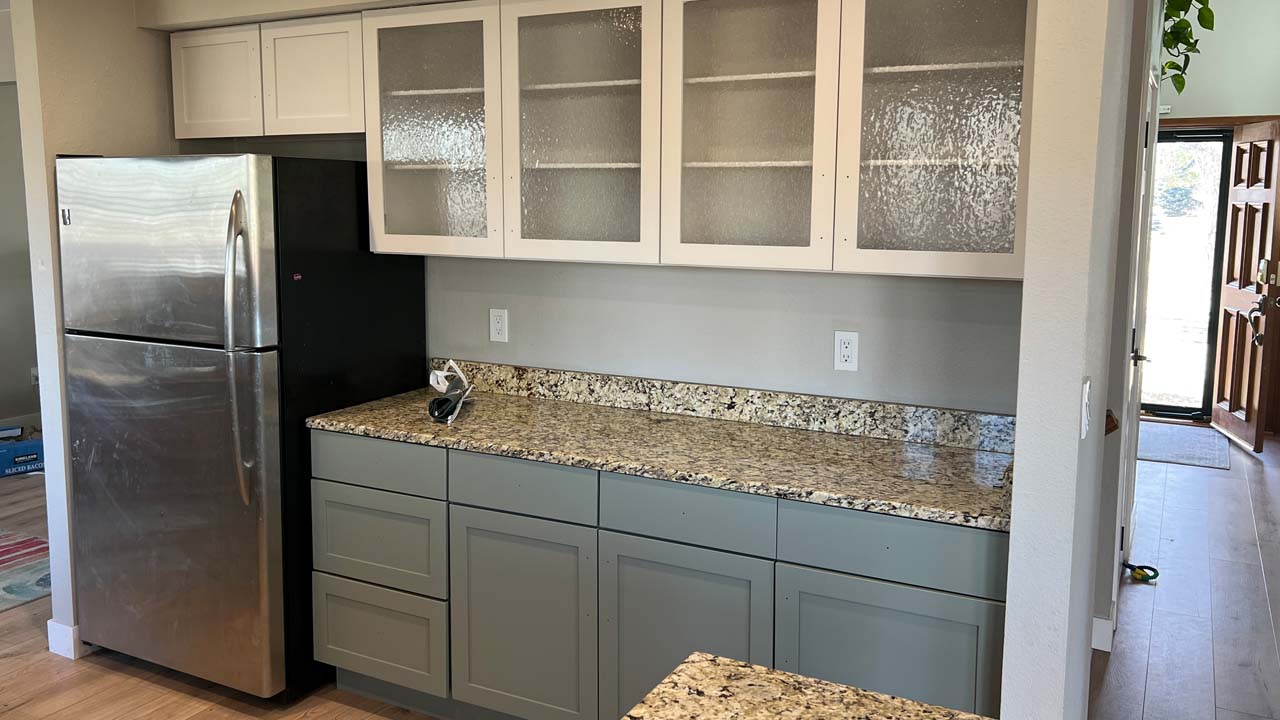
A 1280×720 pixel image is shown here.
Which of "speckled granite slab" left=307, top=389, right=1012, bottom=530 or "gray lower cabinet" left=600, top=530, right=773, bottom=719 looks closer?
"speckled granite slab" left=307, top=389, right=1012, bottom=530

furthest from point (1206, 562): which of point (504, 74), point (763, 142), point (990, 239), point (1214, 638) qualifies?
point (504, 74)

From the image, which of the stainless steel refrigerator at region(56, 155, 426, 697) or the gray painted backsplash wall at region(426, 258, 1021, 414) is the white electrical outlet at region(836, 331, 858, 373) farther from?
the stainless steel refrigerator at region(56, 155, 426, 697)

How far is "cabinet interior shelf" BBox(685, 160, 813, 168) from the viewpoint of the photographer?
2562 mm

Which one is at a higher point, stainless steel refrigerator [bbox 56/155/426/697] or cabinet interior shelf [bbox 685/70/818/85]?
cabinet interior shelf [bbox 685/70/818/85]

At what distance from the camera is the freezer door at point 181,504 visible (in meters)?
2.94

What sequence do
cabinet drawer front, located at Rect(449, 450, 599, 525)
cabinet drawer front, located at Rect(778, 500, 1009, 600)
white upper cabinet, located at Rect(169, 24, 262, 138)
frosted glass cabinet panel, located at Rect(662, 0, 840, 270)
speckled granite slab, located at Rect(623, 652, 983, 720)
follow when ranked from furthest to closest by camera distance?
white upper cabinet, located at Rect(169, 24, 262, 138) < cabinet drawer front, located at Rect(449, 450, 599, 525) < frosted glass cabinet panel, located at Rect(662, 0, 840, 270) < cabinet drawer front, located at Rect(778, 500, 1009, 600) < speckled granite slab, located at Rect(623, 652, 983, 720)

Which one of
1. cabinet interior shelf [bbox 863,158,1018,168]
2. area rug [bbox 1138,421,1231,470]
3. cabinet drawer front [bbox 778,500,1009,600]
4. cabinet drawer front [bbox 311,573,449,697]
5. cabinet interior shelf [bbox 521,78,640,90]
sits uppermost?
cabinet interior shelf [bbox 521,78,640,90]

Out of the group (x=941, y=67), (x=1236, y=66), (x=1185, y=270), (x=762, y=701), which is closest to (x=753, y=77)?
(x=941, y=67)

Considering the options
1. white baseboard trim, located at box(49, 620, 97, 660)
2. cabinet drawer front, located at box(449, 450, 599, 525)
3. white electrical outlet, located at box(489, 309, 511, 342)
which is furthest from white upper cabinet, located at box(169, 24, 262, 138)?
white baseboard trim, located at box(49, 620, 97, 660)

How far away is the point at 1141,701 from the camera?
3143mm

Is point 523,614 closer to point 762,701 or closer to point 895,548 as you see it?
point 895,548

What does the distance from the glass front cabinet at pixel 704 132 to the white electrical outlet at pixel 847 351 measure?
366 millimetres

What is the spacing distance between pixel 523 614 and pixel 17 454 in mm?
4168

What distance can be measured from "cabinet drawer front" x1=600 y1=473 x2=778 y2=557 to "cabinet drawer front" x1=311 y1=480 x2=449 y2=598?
0.55m
